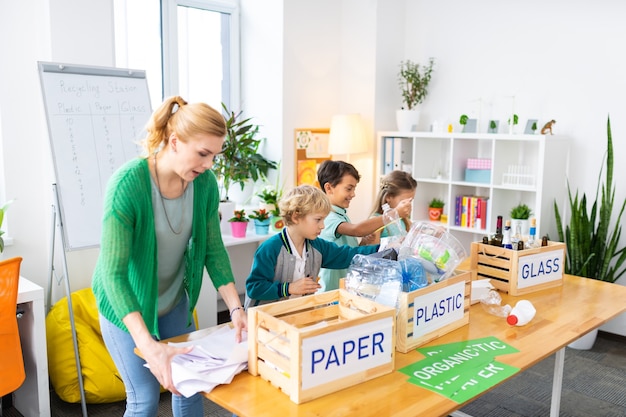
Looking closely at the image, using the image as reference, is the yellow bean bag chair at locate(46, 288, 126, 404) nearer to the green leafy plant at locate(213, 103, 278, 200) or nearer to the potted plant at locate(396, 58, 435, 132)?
the green leafy plant at locate(213, 103, 278, 200)

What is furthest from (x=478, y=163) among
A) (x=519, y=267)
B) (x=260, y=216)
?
(x=519, y=267)

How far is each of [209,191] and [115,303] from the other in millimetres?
465

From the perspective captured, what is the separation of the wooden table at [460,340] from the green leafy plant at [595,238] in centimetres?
127

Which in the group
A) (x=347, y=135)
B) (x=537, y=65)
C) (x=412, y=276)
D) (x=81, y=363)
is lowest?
(x=81, y=363)

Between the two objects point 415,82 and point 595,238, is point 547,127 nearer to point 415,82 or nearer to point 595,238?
point 595,238

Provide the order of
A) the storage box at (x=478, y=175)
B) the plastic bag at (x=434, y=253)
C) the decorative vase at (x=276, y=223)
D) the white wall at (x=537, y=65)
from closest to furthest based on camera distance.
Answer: the plastic bag at (x=434, y=253) < the white wall at (x=537, y=65) < the decorative vase at (x=276, y=223) < the storage box at (x=478, y=175)

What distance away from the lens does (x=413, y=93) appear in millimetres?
4820

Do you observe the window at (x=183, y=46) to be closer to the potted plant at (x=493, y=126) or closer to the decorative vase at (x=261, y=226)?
the decorative vase at (x=261, y=226)

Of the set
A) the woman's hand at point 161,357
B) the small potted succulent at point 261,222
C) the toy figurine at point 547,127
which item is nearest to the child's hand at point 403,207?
the woman's hand at point 161,357

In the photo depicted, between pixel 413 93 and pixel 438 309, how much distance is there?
3150 millimetres

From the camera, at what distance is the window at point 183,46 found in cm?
423

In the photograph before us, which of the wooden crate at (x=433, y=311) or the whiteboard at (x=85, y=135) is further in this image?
the whiteboard at (x=85, y=135)

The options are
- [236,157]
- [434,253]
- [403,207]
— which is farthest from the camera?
[236,157]

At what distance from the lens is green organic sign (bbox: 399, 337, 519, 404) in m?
1.61
